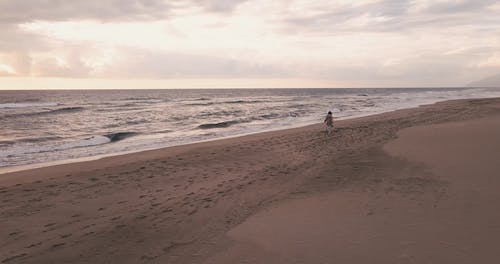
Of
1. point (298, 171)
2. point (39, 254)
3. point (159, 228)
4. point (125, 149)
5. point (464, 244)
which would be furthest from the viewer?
point (125, 149)

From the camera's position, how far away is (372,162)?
1006cm

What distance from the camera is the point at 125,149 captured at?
15.6 meters

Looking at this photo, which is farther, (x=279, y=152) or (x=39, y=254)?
(x=279, y=152)

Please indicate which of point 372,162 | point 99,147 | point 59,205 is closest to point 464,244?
point 372,162

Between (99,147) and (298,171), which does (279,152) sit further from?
(99,147)

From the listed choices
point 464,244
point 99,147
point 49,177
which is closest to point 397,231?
point 464,244

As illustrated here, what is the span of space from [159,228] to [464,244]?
501 centimetres

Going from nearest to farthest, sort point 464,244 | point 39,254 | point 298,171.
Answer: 1. point 464,244
2. point 39,254
3. point 298,171

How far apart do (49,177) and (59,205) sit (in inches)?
121

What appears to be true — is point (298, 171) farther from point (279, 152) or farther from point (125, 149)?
point (125, 149)

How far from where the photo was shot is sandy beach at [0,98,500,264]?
490 cm

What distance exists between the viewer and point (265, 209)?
21.9 feet

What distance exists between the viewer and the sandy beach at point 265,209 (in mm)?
4898

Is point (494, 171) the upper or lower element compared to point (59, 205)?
upper
